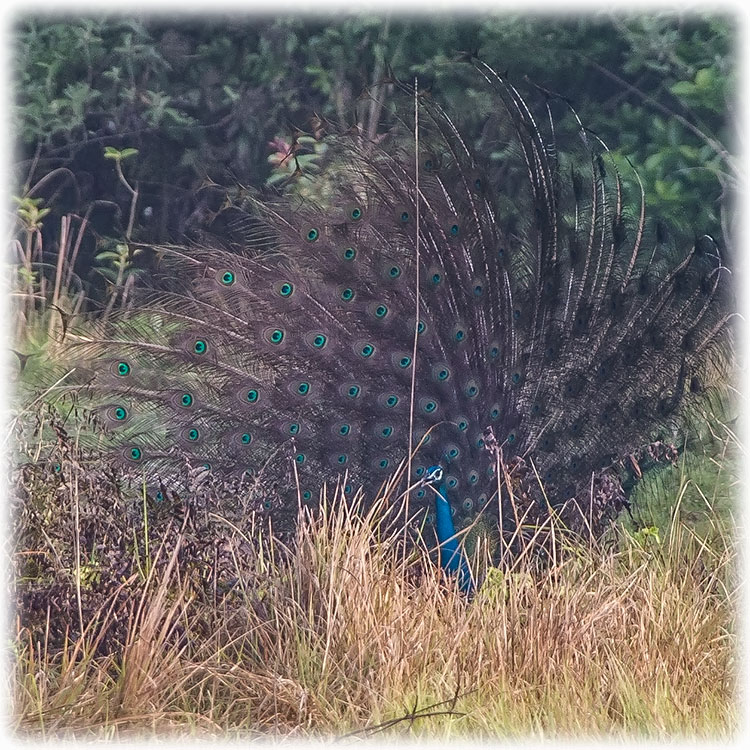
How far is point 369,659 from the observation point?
3.48m

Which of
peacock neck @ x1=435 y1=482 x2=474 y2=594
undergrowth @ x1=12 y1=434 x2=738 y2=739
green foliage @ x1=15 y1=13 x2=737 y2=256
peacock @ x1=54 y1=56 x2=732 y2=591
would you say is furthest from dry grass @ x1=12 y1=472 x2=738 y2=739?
green foliage @ x1=15 y1=13 x2=737 y2=256

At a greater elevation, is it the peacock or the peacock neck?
the peacock

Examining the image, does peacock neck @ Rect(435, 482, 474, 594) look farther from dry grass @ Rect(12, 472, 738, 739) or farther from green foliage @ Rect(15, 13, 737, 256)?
green foliage @ Rect(15, 13, 737, 256)

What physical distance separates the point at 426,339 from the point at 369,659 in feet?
5.79

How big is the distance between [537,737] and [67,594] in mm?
1472

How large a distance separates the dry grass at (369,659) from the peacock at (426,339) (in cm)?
57

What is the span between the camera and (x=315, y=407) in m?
4.75

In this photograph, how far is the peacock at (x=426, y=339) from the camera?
14.9ft

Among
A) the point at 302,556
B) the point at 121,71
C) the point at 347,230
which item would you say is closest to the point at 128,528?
the point at 302,556

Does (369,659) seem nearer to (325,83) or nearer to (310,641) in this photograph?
(310,641)

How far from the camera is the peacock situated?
4.54 metres

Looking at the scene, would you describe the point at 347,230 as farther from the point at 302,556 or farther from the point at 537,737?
the point at 537,737

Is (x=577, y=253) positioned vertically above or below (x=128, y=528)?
above

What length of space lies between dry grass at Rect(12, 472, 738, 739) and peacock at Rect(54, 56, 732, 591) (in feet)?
1.85
